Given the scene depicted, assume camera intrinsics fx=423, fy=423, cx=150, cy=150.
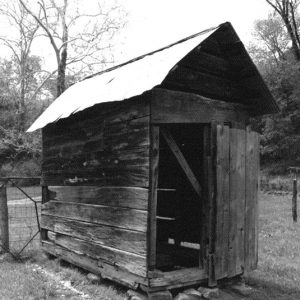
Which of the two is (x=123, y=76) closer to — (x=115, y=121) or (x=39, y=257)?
(x=115, y=121)

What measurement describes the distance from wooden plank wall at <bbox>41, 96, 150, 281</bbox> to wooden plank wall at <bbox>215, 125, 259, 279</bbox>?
1151 millimetres

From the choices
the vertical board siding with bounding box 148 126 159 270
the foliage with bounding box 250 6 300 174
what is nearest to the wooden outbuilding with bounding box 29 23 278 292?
the vertical board siding with bounding box 148 126 159 270

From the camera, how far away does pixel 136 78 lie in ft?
18.2

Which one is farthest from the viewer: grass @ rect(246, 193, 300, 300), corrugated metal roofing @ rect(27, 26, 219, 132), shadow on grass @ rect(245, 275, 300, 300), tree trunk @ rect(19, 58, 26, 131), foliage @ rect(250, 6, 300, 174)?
foliage @ rect(250, 6, 300, 174)

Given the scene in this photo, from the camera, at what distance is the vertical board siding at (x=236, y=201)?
6102 mm

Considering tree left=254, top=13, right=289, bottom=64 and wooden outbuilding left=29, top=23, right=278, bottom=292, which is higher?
tree left=254, top=13, right=289, bottom=64

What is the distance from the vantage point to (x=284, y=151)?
32.7 metres

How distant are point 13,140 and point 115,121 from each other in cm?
1884

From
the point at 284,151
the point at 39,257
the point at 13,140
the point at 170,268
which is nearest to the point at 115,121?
the point at 170,268

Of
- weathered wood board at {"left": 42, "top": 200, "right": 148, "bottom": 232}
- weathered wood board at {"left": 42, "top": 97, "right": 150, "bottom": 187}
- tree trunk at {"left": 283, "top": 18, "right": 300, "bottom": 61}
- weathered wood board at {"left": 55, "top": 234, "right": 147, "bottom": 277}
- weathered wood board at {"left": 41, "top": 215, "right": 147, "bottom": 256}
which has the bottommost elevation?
weathered wood board at {"left": 55, "top": 234, "right": 147, "bottom": 277}

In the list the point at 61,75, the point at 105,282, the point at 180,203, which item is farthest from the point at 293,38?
the point at 105,282

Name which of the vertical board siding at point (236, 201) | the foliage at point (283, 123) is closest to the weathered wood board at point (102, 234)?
the vertical board siding at point (236, 201)

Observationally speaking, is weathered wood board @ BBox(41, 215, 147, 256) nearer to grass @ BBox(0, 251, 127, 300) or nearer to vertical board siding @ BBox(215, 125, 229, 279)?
grass @ BBox(0, 251, 127, 300)

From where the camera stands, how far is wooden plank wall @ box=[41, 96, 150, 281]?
5527mm
